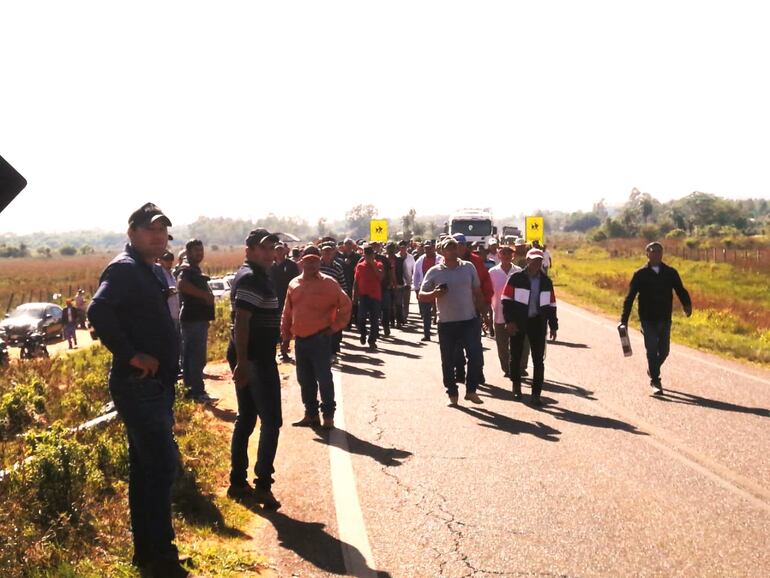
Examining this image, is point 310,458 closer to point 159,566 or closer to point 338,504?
point 338,504

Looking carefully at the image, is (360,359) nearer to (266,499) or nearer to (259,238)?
(259,238)

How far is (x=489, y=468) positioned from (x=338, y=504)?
159 centimetres

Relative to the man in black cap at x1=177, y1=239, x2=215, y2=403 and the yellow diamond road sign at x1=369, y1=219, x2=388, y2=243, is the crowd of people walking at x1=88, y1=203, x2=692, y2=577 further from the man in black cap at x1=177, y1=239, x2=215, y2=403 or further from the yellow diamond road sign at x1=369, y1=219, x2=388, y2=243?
the yellow diamond road sign at x1=369, y1=219, x2=388, y2=243

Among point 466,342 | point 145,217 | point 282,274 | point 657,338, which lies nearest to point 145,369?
point 145,217

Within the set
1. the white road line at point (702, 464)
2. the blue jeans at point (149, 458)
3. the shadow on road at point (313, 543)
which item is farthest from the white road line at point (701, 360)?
the blue jeans at point (149, 458)

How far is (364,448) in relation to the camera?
8586 millimetres

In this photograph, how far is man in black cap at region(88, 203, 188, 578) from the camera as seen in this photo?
485 cm

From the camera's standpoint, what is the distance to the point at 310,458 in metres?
8.25

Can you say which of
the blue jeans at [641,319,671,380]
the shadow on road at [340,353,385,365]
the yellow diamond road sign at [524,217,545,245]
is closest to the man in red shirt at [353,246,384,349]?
the shadow on road at [340,353,385,365]

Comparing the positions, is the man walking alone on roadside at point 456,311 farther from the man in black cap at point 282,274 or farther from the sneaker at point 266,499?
the man in black cap at point 282,274

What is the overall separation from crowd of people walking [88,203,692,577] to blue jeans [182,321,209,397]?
0.05ft

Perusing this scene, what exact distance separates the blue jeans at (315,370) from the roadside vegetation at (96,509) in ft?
3.48

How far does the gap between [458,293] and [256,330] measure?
14.6 ft

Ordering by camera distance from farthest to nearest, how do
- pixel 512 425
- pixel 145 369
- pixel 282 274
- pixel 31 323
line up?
pixel 31 323
pixel 282 274
pixel 512 425
pixel 145 369
